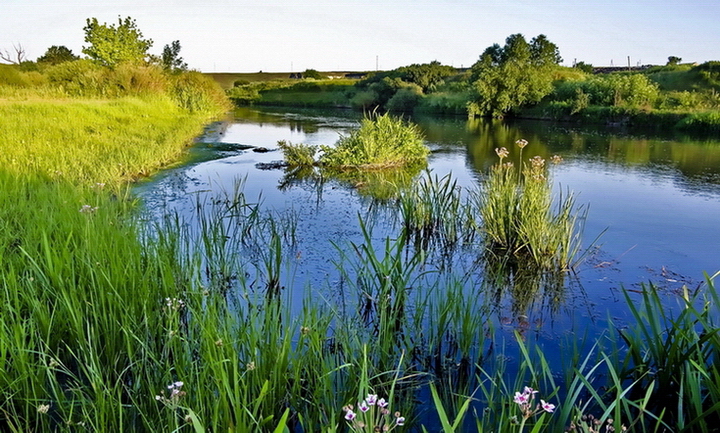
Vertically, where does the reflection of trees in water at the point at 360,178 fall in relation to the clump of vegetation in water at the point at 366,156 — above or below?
below

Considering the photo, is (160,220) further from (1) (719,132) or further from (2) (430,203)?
(1) (719,132)

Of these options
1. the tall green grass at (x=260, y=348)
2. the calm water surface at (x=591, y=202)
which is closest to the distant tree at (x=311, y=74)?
the calm water surface at (x=591, y=202)

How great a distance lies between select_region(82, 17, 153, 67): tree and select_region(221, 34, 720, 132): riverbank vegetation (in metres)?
13.6

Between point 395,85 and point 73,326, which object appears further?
point 395,85

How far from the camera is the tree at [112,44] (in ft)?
98.7

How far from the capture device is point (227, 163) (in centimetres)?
1111

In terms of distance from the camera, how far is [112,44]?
30.4 meters

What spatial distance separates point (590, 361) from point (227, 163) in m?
9.15

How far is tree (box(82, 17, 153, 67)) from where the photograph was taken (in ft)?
98.7

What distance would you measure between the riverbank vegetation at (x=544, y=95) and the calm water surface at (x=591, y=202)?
4062mm

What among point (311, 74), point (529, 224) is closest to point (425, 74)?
point (311, 74)

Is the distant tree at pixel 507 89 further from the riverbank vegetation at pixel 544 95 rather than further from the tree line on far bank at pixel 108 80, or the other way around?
the tree line on far bank at pixel 108 80

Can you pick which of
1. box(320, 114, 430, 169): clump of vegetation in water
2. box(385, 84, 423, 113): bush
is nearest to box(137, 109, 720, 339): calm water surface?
box(320, 114, 430, 169): clump of vegetation in water

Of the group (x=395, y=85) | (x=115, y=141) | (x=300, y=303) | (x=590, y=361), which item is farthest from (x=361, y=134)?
(x=395, y=85)
